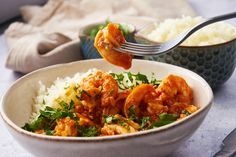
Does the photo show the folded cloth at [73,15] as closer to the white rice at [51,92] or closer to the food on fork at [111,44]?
the white rice at [51,92]

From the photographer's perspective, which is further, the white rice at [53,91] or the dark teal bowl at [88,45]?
the dark teal bowl at [88,45]

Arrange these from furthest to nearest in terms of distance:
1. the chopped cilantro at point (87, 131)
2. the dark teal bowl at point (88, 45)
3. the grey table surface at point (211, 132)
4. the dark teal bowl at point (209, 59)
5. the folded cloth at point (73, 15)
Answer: the folded cloth at point (73, 15) → the dark teal bowl at point (88, 45) → the dark teal bowl at point (209, 59) → the grey table surface at point (211, 132) → the chopped cilantro at point (87, 131)

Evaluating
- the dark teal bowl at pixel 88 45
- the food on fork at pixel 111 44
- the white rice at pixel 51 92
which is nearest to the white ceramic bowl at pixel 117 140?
the white rice at pixel 51 92

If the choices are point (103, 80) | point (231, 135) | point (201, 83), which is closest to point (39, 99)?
point (103, 80)

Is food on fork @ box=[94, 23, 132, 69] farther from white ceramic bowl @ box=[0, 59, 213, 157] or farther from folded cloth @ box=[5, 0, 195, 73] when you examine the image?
folded cloth @ box=[5, 0, 195, 73]

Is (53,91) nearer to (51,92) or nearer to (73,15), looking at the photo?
(51,92)

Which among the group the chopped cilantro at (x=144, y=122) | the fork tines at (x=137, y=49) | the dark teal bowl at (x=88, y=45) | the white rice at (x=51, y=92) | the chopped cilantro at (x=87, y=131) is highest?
the fork tines at (x=137, y=49)

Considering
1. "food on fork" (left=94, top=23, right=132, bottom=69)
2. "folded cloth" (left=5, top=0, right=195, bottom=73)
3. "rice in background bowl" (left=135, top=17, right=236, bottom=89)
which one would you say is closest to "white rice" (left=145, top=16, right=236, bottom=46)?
"rice in background bowl" (left=135, top=17, right=236, bottom=89)

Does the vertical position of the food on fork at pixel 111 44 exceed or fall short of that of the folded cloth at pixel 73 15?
it exceeds it
